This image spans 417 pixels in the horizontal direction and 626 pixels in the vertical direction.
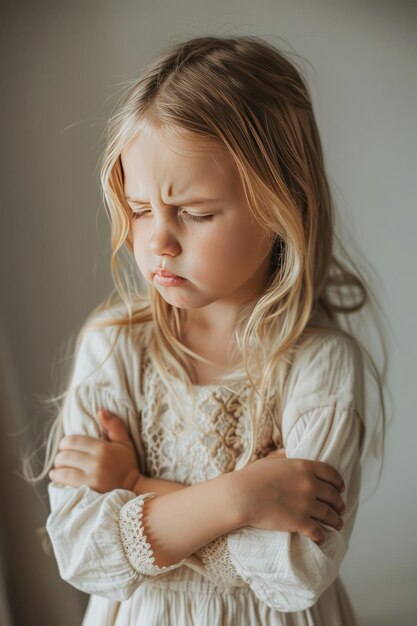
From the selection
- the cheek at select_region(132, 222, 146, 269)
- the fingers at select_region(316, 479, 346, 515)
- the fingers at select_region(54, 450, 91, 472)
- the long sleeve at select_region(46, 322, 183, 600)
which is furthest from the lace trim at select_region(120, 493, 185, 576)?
the cheek at select_region(132, 222, 146, 269)

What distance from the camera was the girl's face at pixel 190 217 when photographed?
3.00ft

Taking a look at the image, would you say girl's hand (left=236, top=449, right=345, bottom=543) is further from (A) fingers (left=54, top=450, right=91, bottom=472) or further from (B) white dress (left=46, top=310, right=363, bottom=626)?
(A) fingers (left=54, top=450, right=91, bottom=472)

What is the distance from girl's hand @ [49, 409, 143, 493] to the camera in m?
1.05

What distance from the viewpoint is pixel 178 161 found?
91 centimetres

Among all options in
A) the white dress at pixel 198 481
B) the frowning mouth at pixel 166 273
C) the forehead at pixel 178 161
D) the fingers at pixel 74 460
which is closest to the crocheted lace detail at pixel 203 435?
the white dress at pixel 198 481

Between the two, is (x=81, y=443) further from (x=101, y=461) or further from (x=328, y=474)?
(x=328, y=474)

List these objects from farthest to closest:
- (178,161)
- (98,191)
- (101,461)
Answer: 1. (98,191)
2. (101,461)
3. (178,161)

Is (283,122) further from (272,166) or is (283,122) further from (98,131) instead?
(98,131)

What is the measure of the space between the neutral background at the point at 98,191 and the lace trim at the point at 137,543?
0.60m

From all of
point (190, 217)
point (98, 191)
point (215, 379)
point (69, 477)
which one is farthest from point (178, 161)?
point (98, 191)

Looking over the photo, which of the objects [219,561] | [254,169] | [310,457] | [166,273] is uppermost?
[254,169]

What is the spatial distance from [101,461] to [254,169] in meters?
0.45

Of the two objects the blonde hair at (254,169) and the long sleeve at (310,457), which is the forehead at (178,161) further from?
the long sleeve at (310,457)

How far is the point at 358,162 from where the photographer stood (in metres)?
1.47
